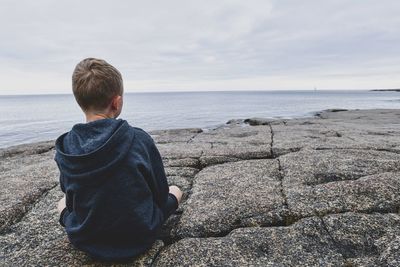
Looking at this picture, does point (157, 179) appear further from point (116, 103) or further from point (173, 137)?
point (173, 137)

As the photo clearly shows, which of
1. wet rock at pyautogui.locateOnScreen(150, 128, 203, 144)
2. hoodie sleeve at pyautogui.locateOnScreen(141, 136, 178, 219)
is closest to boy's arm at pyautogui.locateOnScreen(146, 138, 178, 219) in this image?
hoodie sleeve at pyautogui.locateOnScreen(141, 136, 178, 219)

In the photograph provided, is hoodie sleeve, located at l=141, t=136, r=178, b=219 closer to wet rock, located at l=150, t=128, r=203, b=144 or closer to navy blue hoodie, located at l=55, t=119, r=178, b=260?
navy blue hoodie, located at l=55, t=119, r=178, b=260

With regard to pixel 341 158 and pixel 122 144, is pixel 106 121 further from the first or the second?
pixel 341 158

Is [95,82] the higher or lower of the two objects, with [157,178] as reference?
higher

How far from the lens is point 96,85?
4305mm

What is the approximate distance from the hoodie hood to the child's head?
0.29 meters

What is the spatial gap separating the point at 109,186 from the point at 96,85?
4.50 ft

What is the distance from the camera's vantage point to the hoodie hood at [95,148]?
168 inches

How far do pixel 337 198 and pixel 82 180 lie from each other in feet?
16.4

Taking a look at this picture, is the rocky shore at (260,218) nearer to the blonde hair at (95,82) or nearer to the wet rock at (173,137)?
the blonde hair at (95,82)

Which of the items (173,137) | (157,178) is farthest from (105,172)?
(173,137)

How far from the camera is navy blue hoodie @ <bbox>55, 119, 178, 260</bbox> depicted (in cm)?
430

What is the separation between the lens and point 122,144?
14.4ft

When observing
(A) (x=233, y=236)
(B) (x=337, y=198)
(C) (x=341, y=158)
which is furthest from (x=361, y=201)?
(C) (x=341, y=158)
